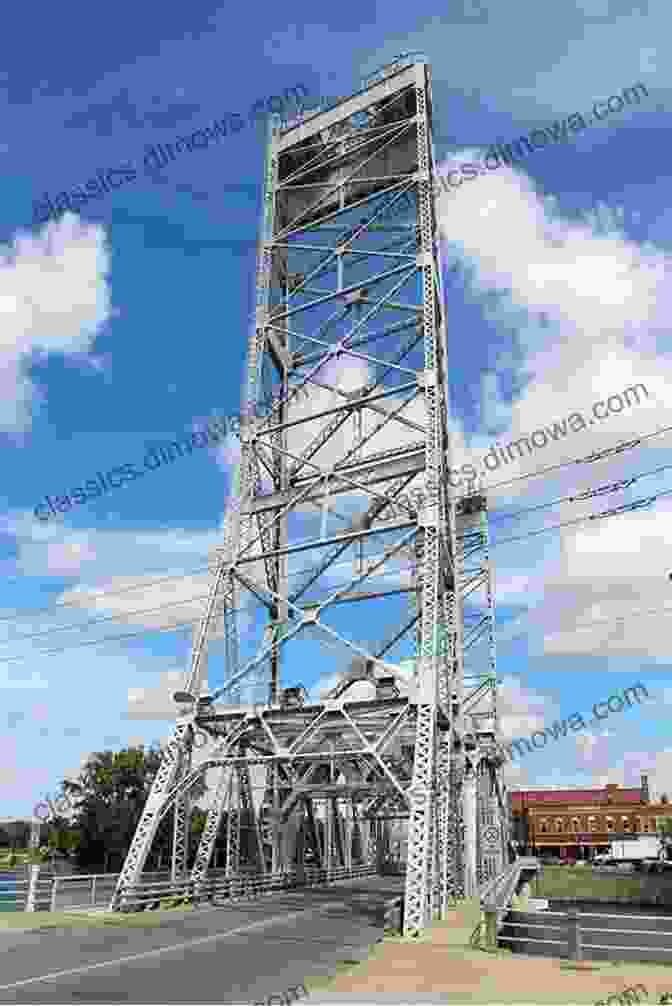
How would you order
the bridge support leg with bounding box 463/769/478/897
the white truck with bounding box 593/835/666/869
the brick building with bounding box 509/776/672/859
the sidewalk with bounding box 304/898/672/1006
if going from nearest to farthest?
the sidewalk with bounding box 304/898/672/1006
the bridge support leg with bounding box 463/769/478/897
the white truck with bounding box 593/835/666/869
the brick building with bounding box 509/776/672/859

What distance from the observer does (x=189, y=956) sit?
1409cm

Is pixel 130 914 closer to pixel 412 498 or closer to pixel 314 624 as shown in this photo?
pixel 314 624

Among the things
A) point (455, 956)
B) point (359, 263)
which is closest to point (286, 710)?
point (455, 956)

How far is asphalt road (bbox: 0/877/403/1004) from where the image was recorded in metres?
10.9

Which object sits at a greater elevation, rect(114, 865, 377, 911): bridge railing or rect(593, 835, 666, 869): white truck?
rect(114, 865, 377, 911): bridge railing

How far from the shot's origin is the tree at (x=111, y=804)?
146ft

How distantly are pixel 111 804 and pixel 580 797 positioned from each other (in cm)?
9614

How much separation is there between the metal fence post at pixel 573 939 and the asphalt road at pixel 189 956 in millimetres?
3635

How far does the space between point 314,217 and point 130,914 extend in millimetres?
27497

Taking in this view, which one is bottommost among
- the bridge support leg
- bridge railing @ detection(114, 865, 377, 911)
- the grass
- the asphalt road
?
the grass

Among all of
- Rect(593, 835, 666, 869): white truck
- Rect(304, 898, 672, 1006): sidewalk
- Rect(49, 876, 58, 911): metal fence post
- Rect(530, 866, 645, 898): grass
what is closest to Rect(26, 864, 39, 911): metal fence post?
Rect(49, 876, 58, 911): metal fence post

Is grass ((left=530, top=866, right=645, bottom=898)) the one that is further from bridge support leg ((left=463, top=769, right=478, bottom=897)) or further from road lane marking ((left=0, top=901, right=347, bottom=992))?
road lane marking ((left=0, top=901, right=347, bottom=992))

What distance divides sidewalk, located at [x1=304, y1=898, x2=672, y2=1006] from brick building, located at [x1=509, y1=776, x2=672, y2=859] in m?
112

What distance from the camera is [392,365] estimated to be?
29750 millimetres
